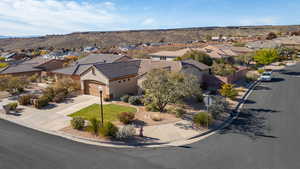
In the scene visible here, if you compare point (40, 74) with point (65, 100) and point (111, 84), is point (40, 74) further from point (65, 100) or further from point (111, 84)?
point (111, 84)

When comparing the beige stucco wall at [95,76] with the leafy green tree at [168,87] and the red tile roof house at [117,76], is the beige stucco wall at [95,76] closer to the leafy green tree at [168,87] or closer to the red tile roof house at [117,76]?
the red tile roof house at [117,76]

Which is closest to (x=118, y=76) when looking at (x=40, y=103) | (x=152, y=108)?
(x=152, y=108)

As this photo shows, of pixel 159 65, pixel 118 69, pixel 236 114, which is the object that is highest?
pixel 159 65

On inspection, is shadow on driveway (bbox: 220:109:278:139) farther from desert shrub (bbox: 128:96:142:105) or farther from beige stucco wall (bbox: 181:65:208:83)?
desert shrub (bbox: 128:96:142:105)

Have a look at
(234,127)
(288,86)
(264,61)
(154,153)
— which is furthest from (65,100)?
(264,61)

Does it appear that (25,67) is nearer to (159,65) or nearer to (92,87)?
(92,87)
